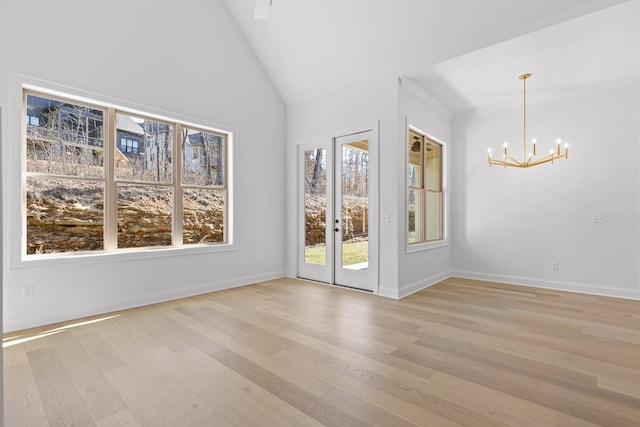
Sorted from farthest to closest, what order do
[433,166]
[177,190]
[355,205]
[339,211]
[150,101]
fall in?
[433,166] → [339,211] → [355,205] → [177,190] → [150,101]

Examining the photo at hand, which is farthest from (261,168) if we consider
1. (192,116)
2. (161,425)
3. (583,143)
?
(583,143)

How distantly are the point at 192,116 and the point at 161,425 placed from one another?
3778mm

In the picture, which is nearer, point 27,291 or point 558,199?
point 27,291

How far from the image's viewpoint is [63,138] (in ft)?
11.8

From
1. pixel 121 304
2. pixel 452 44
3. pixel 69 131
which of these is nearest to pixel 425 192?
pixel 452 44

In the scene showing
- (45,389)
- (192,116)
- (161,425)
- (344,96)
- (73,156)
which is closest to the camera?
(161,425)

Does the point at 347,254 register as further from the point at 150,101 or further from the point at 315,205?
the point at 150,101

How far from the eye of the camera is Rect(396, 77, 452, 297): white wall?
446 cm

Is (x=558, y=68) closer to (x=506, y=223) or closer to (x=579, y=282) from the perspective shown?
(x=506, y=223)

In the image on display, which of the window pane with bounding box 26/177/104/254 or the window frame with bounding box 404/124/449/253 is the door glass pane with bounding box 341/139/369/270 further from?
the window pane with bounding box 26/177/104/254

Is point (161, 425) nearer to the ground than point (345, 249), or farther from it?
nearer to the ground

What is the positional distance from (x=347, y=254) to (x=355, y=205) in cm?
76

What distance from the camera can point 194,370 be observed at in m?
2.38

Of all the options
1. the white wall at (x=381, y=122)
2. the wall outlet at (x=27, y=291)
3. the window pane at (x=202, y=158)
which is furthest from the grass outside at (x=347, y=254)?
the wall outlet at (x=27, y=291)
